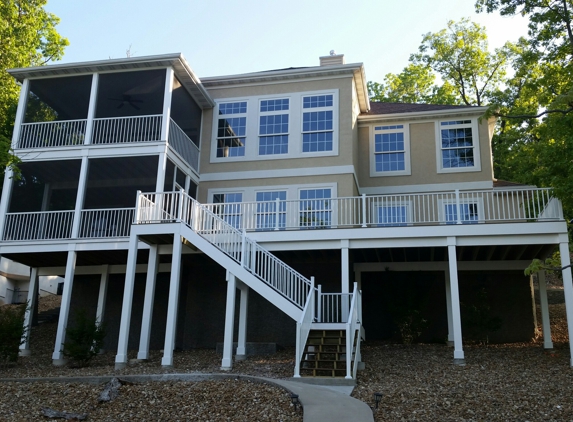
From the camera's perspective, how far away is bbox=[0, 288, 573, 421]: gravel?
8570 millimetres

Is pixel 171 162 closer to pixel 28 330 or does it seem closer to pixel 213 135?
pixel 213 135

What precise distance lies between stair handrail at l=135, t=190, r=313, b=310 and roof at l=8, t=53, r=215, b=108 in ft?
13.6

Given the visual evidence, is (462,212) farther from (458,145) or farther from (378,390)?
(378,390)

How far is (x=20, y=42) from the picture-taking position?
22.7 m

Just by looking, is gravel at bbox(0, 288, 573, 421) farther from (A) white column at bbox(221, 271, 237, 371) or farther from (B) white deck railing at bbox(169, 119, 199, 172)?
(B) white deck railing at bbox(169, 119, 199, 172)

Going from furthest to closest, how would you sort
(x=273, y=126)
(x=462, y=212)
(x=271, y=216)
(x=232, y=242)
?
(x=273, y=126) < (x=462, y=212) < (x=271, y=216) < (x=232, y=242)

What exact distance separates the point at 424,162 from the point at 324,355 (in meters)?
9.00

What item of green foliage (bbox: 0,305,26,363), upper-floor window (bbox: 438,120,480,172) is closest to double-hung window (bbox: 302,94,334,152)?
upper-floor window (bbox: 438,120,480,172)

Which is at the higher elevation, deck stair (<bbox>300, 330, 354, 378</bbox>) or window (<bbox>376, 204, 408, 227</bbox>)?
window (<bbox>376, 204, 408, 227</bbox>)

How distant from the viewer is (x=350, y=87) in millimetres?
18062

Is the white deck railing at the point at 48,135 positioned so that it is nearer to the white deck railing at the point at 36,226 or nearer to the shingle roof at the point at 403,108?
the white deck railing at the point at 36,226

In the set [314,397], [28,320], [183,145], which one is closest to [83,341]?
[28,320]

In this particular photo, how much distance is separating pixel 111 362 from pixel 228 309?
4168 millimetres

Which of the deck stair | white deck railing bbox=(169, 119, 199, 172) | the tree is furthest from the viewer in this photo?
the tree
